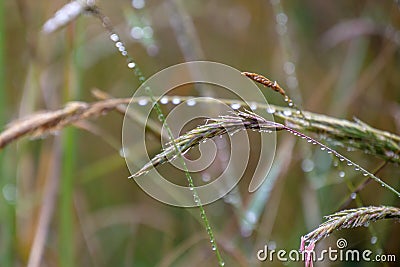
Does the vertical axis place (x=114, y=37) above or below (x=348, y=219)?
above

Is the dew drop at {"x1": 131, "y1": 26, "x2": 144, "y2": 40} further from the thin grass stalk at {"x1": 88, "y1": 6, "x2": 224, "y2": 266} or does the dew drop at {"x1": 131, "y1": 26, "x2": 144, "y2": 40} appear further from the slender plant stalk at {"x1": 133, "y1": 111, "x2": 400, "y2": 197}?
the slender plant stalk at {"x1": 133, "y1": 111, "x2": 400, "y2": 197}

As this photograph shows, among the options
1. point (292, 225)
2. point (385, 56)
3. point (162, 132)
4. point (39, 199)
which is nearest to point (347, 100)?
point (385, 56)

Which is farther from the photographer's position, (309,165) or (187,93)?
(187,93)

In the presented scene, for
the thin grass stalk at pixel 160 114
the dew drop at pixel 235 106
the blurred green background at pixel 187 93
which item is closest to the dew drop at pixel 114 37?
the thin grass stalk at pixel 160 114

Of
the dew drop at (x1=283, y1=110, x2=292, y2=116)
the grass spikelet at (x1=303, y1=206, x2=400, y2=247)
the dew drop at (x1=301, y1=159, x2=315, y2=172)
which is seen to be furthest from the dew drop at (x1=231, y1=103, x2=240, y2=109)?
the dew drop at (x1=301, y1=159, x2=315, y2=172)

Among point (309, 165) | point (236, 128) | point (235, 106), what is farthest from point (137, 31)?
point (236, 128)

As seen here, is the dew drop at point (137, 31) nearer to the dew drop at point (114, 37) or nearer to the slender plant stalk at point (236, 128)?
the dew drop at point (114, 37)

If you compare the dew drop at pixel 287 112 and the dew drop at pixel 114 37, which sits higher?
the dew drop at pixel 114 37

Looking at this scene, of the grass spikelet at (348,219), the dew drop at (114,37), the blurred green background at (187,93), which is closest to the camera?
the grass spikelet at (348,219)

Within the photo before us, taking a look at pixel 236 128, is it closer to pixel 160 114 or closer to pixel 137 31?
pixel 160 114
